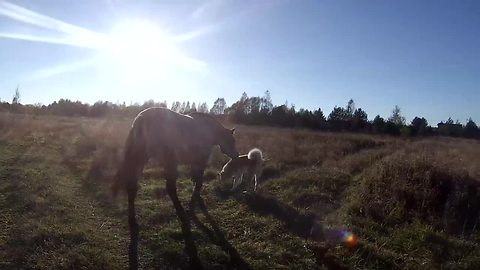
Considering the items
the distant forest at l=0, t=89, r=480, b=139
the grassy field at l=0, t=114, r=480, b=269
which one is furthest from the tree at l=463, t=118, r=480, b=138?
the grassy field at l=0, t=114, r=480, b=269

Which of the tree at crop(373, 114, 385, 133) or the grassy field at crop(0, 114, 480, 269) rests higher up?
the tree at crop(373, 114, 385, 133)

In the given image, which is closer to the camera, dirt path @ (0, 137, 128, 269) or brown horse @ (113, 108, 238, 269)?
dirt path @ (0, 137, 128, 269)

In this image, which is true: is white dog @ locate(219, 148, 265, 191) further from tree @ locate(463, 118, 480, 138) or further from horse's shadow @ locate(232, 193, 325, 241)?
tree @ locate(463, 118, 480, 138)

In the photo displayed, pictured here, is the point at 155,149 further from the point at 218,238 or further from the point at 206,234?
the point at 218,238

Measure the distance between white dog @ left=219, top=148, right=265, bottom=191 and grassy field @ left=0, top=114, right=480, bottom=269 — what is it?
39cm

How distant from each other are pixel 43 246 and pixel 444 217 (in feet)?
24.0

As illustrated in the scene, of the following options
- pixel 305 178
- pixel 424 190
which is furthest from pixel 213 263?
pixel 305 178

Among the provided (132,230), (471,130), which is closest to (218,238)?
(132,230)

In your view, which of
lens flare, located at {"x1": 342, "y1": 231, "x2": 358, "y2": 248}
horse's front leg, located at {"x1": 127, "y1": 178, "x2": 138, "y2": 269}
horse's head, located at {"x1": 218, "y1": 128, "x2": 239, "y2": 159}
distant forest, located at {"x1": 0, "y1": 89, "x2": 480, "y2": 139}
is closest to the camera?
horse's front leg, located at {"x1": 127, "y1": 178, "x2": 138, "y2": 269}

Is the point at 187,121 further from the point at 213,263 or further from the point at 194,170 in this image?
the point at 213,263

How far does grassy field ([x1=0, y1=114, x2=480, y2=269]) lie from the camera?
6094mm

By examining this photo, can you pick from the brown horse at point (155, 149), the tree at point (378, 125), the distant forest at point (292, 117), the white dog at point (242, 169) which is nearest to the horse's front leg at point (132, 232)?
the brown horse at point (155, 149)

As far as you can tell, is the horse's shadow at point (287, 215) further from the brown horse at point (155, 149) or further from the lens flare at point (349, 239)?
the brown horse at point (155, 149)

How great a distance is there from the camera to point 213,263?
19.7ft
